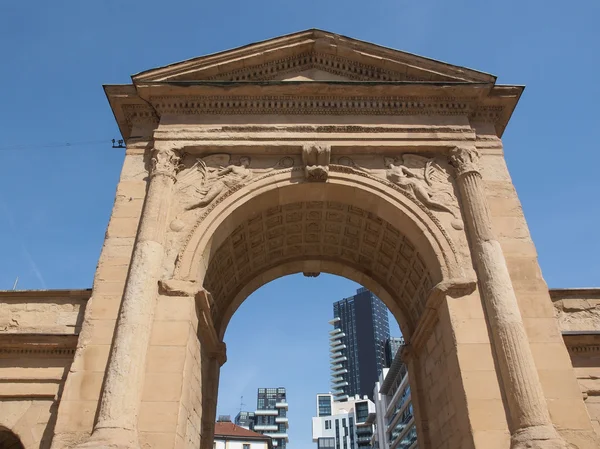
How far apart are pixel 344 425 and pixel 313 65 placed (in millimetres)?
107454

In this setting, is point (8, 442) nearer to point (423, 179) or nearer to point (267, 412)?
point (423, 179)

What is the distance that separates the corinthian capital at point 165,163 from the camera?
448 inches

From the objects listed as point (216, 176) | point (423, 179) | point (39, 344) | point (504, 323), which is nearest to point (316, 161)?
point (216, 176)

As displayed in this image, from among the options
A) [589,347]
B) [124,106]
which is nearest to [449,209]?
[589,347]

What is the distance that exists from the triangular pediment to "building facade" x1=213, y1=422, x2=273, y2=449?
51931mm

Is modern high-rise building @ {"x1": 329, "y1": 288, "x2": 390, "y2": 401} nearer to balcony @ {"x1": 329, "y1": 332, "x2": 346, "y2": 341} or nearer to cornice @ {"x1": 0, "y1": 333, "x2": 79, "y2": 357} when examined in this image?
balcony @ {"x1": 329, "y1": 332, "x2": 346, "y2": 341}

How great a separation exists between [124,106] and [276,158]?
432 cm

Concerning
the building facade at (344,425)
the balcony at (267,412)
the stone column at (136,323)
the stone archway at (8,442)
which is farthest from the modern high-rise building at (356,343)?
the stone column at (136,323)

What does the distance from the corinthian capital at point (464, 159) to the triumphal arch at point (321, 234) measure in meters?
0.05

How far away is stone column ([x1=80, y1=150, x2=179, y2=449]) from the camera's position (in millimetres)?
8305

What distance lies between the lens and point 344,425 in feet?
355

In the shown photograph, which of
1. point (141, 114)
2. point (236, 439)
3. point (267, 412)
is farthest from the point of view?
→ point (267, 412)

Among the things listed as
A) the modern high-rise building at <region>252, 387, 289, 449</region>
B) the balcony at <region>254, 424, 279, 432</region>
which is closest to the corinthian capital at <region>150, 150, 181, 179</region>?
the modern high-rise building at <region>252, 387, 289, 449</region>

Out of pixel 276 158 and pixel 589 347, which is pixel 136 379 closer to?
pixel 276 158
